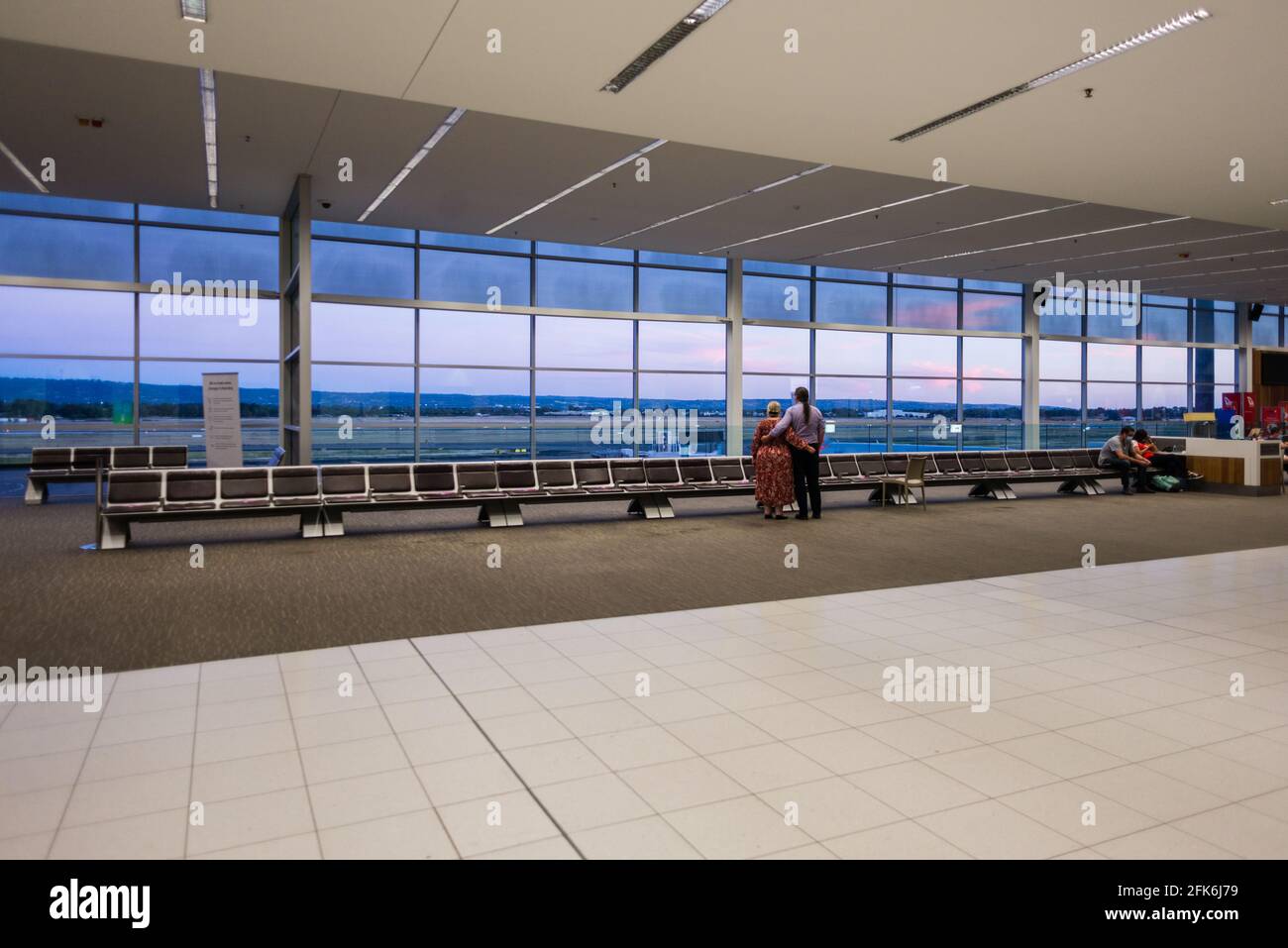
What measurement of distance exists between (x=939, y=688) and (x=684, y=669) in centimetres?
136

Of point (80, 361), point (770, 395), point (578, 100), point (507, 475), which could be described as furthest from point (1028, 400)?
point (80, 361)

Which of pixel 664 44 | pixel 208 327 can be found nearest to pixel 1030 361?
pixel 208 327

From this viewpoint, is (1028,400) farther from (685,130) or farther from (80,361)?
(80,361)

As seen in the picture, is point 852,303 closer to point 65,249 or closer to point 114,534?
point 65,249

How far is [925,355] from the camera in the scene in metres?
→ 21.7

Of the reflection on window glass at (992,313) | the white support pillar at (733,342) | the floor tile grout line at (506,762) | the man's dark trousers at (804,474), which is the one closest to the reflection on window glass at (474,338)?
the white support pillar at (733,342)

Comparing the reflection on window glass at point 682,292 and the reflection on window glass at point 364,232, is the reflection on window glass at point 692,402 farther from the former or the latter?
the reflection on window glass at point 364,232

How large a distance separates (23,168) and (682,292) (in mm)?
11608

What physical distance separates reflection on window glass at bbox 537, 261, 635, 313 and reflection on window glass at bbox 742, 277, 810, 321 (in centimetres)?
276

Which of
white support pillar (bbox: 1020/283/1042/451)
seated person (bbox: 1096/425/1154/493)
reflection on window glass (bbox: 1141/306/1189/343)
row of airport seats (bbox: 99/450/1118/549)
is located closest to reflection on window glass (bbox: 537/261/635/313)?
row of airport seats (bbox: 99/450/1118/549)

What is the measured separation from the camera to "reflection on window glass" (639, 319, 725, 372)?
61.7 feet

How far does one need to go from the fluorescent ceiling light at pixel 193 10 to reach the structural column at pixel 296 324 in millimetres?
7919

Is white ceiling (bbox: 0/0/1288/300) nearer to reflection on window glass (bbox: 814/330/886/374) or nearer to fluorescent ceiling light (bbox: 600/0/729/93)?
fluorescent ceiling light (bbox: 600/0/729/93)

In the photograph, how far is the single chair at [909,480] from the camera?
42.2 ft
